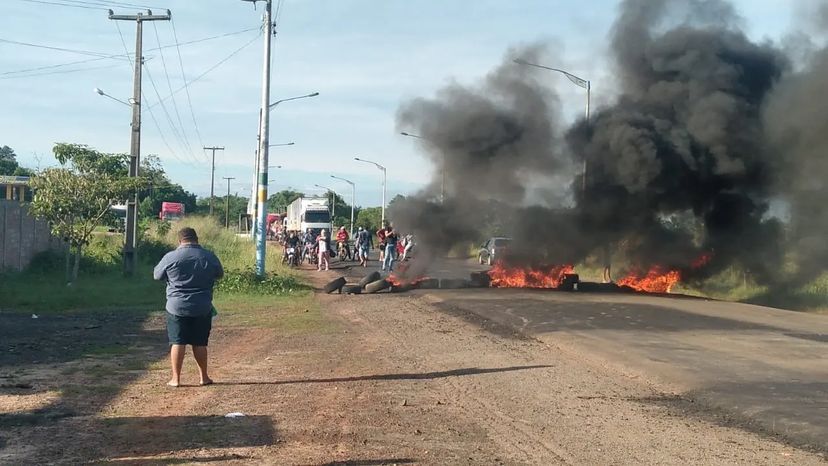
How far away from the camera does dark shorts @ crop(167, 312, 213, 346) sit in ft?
30.0

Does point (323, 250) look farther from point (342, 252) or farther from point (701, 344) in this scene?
point (701, 344)

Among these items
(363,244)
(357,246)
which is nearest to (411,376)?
(363,244)

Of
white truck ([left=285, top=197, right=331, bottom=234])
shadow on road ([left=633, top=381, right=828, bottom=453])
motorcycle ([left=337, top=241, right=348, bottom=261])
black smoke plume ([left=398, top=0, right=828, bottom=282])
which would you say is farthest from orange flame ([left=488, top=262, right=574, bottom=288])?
white truck ([left=285, top=197, right=331, bottom=234])

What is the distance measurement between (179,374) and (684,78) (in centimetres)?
1940

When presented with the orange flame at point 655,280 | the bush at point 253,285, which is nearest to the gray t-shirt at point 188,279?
the bush at point 253,285

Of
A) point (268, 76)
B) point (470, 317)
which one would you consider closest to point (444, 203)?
point (268, 76)

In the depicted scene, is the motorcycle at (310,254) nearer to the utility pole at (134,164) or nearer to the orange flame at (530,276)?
the utility pole at (134,164)

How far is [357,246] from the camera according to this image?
3884cm

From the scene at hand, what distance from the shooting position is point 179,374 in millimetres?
9156

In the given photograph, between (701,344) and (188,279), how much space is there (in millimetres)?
7866

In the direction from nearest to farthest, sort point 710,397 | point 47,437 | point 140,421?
point 47,437 < point 140,421 < point 710,397

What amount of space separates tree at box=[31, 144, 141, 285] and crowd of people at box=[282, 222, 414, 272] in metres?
9.21

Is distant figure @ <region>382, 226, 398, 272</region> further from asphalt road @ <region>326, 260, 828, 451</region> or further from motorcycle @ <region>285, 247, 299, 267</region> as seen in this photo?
asphalt road @ <region>326, 260, 828, 451</region>

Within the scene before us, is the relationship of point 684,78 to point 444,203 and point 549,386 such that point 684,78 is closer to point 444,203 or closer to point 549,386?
point 444,203
